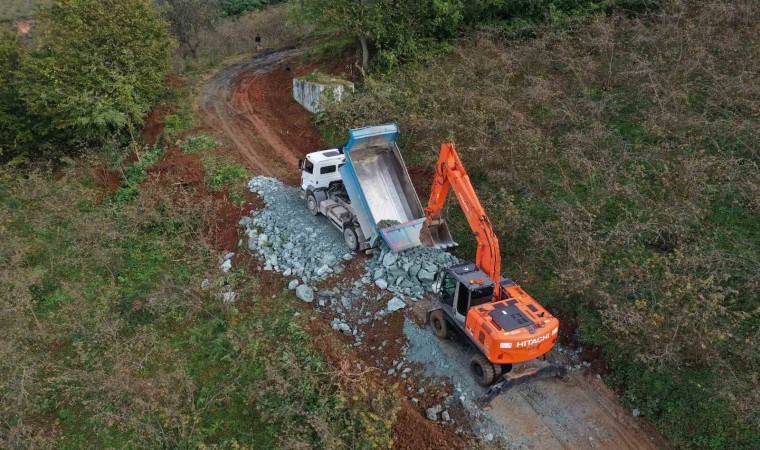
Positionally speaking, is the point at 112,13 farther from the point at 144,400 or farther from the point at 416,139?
the point at 144,400

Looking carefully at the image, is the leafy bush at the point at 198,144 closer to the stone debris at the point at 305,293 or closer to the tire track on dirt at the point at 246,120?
the tire track on dirt at the point at 246,120

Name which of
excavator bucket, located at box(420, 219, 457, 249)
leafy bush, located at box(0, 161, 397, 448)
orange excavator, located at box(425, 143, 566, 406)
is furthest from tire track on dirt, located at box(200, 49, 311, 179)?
orange excavator, located at box(425, 143, 566, 406)

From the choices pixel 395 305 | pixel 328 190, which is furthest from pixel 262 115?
pixel 395 305

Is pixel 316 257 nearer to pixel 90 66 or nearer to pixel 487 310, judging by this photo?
pixel 487 310

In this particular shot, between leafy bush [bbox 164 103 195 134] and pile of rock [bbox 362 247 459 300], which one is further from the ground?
leafy bush [bbox 164 103 195 134]

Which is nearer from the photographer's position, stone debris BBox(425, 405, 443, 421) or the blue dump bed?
stone debris BBox(425, 405, 443, 421)

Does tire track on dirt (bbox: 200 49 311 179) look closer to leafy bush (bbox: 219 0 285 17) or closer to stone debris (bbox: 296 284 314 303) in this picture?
stone debris (bbox: 296 284 314 303)

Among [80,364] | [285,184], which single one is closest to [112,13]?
[285,184]

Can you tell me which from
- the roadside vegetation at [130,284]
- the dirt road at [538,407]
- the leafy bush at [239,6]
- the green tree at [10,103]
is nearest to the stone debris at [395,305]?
the dirt road at [538,407]
